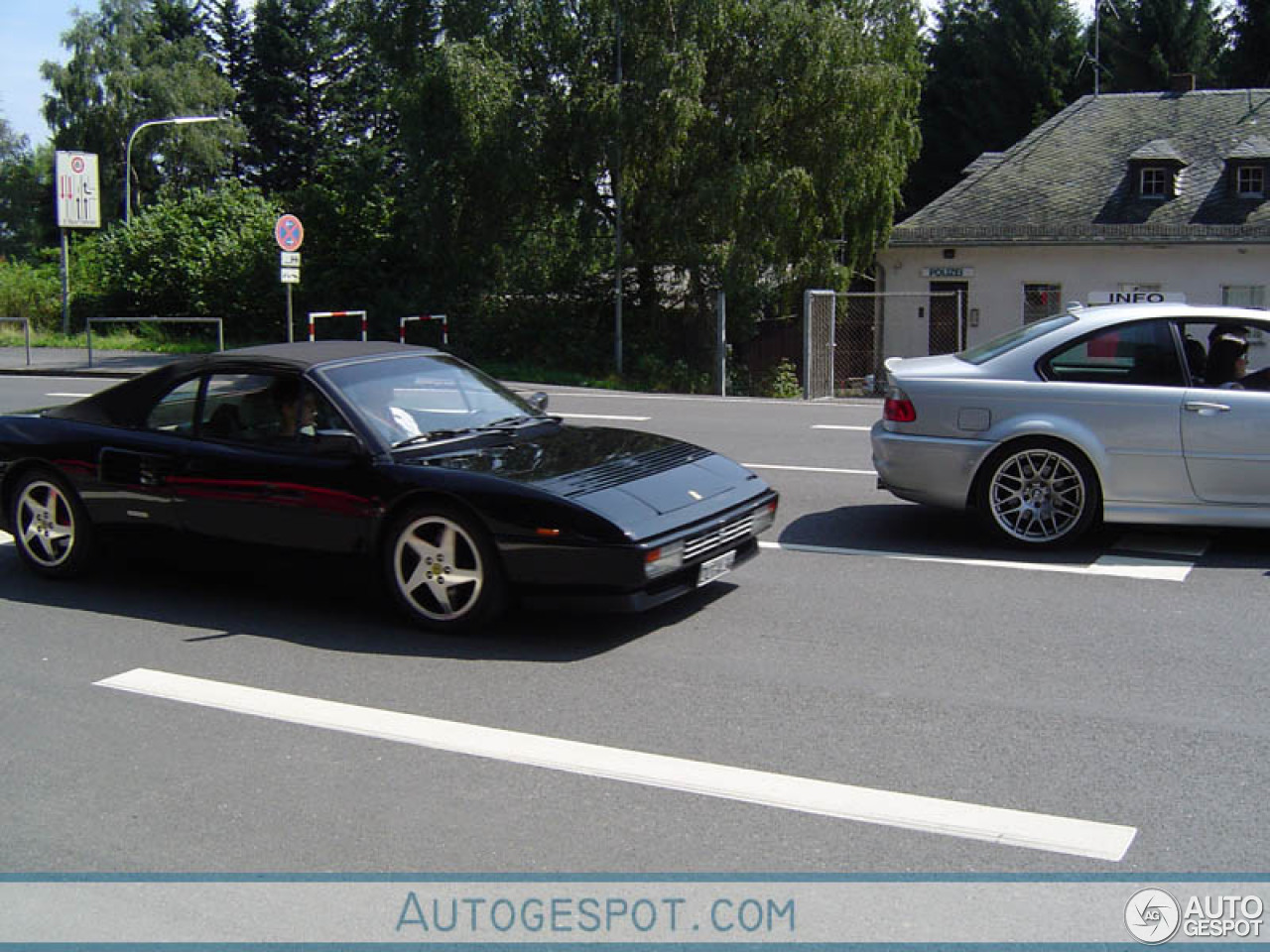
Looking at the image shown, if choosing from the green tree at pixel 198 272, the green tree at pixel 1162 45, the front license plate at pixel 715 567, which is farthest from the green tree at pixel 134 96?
the front license plate at pixel 715 567

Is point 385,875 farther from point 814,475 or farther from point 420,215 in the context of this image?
point 420,215

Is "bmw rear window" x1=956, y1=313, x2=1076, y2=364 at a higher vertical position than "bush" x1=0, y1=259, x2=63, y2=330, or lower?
lower

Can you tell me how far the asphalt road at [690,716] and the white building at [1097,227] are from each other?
91.1ft

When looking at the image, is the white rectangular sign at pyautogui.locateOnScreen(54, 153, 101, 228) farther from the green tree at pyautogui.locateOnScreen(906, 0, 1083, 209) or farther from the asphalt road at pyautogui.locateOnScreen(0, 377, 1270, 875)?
the green tree at pyautogui.locateOnScreen(906, 0, 1083, 209)

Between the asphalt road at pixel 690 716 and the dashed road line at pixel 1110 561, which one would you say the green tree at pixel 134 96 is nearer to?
the asphalt road at pixel 690 716

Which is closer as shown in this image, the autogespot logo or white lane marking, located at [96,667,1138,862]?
the autogespot logo

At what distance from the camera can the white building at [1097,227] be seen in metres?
33.5

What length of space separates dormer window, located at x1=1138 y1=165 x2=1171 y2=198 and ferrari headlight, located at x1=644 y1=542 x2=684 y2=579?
32.2m

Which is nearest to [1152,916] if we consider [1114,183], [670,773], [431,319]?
[670,773]

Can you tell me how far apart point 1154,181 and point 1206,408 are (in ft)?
97.1

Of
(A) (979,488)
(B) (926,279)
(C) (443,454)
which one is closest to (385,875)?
(C) (443,454)

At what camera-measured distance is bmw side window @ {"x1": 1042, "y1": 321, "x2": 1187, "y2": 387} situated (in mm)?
8242

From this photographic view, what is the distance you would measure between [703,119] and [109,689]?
23.7 meters

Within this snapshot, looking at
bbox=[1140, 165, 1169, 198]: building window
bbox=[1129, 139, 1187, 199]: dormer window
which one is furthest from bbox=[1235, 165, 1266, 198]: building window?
bbox=[1140, 165, 1169, 198]: building window
